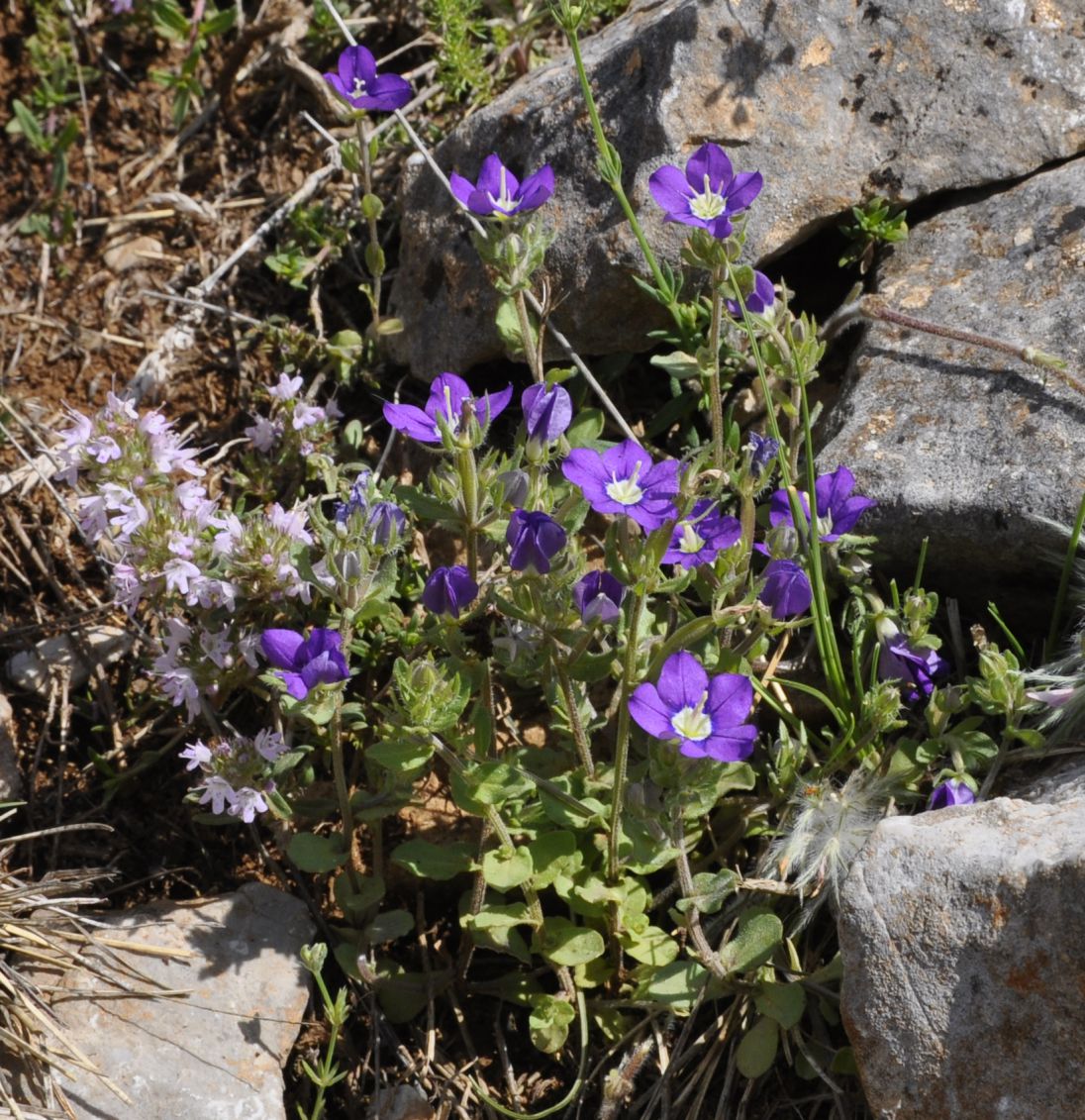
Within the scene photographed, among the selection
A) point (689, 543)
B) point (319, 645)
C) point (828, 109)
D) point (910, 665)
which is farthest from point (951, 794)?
point (828, 109)

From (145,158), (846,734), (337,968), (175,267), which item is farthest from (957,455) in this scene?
(145,158)

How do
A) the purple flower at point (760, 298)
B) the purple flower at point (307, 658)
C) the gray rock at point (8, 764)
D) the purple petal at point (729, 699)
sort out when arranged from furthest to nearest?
the gray rock at point (8, 764) < the purple flower at point (760, 298) < the purple flower at point (307, 658) < the purple petal at point (729, 699)

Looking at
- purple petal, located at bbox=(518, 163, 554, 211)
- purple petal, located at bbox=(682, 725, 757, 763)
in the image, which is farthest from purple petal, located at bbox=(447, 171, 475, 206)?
purple petal, located at bbox=(682, 725, 757, 763)

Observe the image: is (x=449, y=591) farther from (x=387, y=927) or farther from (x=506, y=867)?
(x=387, y=927)

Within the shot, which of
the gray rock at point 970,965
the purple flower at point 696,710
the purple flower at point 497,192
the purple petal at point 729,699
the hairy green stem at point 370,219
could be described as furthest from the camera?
the hairy green stem at point 370,219

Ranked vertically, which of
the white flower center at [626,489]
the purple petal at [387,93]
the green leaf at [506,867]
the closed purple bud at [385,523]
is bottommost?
the green leaf at [506,867]


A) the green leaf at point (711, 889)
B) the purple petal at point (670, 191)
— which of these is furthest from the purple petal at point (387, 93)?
the green leaf at point (711, 889)

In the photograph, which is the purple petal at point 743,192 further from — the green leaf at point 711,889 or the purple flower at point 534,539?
the green leaf at point 711,889
